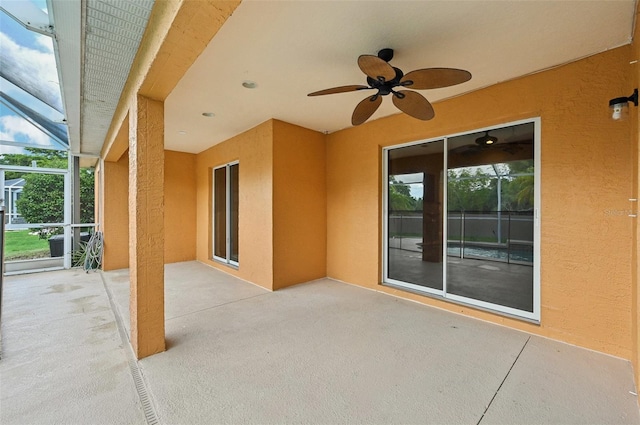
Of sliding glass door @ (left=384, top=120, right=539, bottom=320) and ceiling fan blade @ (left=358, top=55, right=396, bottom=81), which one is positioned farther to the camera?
sliding glass door @ (left=384, top=120, right=539, bottom=320)

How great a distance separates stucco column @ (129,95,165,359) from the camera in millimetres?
2207

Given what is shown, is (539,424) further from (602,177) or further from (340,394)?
(602,177)

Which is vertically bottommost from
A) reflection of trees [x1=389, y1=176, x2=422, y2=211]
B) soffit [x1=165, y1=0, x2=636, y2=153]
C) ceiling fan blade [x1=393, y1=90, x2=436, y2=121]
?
reflection of trees [x1=389, y1=176, x2=422, y2=211]

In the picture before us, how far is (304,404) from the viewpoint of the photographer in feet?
5.63

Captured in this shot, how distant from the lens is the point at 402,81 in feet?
6.84

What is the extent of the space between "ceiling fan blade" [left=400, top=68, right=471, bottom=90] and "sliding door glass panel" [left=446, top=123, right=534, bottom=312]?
1.40 m

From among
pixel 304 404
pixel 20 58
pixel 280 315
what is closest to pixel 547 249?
pixel 304 404

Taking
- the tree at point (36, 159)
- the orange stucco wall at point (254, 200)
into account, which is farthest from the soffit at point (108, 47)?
the tree at point (36, 159)

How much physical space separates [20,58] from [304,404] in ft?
14.5

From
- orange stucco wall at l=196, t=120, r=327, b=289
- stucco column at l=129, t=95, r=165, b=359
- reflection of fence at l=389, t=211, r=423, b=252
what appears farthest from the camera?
orange stucco wall at l=196, t=120, r=327, b=289

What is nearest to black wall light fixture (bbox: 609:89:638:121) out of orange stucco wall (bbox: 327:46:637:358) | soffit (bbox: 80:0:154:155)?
orange stucco wall (bbox: 327:46:637:358)

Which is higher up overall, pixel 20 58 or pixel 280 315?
pixel 20 58

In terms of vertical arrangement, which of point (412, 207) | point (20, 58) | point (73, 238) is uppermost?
point (20, 58)

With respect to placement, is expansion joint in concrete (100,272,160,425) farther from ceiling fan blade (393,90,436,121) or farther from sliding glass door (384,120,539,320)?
sliding glass door (384,120,539,320)
